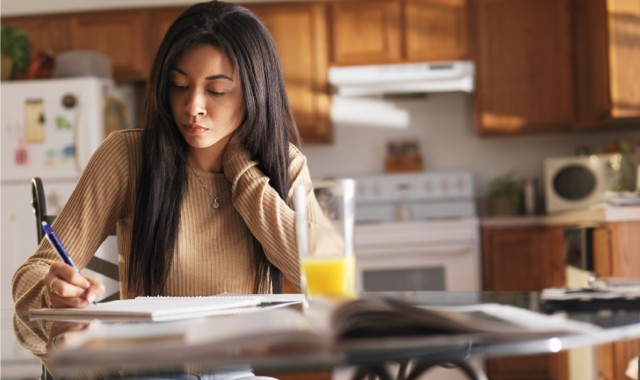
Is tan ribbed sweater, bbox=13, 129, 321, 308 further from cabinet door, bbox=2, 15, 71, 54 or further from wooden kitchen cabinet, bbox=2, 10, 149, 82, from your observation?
cabinet door, bbox=2, 15, 71, 54

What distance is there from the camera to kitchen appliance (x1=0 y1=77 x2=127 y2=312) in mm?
4551

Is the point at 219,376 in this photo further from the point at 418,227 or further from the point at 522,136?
the point at 522,136

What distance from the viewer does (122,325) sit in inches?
38.0

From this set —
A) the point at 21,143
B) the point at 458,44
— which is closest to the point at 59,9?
the point at 21,143

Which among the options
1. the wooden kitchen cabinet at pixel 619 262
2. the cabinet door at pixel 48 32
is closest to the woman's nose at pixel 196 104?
the wooden kitchen cabinet at pixel 619 262

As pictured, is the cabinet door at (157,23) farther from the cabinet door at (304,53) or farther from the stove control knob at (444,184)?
the stove control knob at (444,184)

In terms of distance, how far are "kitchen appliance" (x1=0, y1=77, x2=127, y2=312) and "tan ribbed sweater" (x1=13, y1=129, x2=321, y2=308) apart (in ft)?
9.78

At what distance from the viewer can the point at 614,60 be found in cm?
405

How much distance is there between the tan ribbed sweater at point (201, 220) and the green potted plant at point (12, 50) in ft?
11.0

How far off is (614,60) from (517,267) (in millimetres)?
1115

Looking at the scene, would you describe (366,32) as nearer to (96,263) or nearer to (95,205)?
(96,263)

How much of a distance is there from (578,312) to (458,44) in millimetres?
3906

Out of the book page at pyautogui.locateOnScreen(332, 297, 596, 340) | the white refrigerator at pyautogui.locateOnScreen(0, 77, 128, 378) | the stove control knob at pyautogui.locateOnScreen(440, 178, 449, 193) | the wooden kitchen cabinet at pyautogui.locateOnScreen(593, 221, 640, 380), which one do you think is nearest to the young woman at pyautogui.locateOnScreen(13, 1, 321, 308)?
the book page at pyautogui.locateOnScreen(332, 297, 596, 340)

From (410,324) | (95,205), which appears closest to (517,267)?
(95,205)
